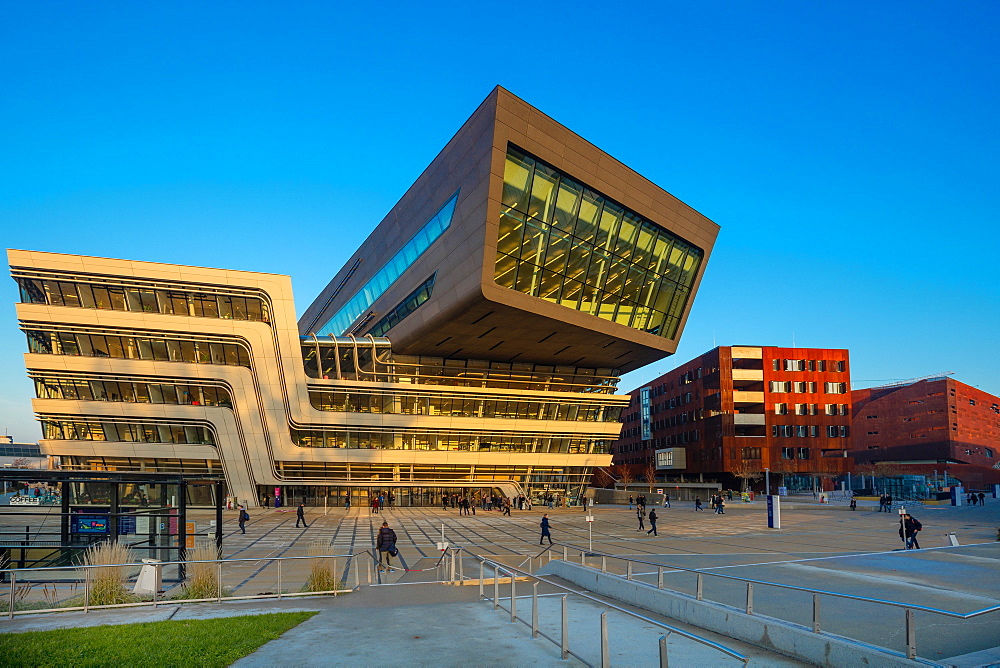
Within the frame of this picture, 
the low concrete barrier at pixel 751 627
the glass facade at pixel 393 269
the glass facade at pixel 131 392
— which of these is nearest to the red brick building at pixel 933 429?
the glass facade at pixel 393 269

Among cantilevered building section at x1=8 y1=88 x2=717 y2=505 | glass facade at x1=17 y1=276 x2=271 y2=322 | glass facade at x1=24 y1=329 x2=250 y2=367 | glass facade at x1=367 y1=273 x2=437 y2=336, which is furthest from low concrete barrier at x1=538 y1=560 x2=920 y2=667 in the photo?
glass facade at x1=24 y1=329 x2=250 y2=367

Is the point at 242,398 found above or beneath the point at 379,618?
above

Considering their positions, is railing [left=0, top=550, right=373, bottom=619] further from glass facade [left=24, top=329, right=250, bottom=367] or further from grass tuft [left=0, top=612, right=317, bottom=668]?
glass facade [left=24, top=329, right=250, bottom=367]

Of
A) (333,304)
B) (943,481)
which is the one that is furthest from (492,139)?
(943,481)

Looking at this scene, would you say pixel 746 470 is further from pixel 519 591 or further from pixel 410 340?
pixel 519 591

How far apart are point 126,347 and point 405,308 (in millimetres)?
22228

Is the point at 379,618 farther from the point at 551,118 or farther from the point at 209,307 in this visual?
the point at 209,307

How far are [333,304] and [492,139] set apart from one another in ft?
162

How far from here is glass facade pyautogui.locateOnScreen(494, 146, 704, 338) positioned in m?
46.6

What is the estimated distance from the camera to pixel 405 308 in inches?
2336

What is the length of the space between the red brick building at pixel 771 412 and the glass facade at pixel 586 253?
4625 centimetres

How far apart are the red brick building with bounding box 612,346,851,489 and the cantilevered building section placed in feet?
131

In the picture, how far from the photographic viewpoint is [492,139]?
43.2 metres

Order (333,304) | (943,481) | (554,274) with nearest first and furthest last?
1. (554,274)
2. (333,304)
3. (943,481)
